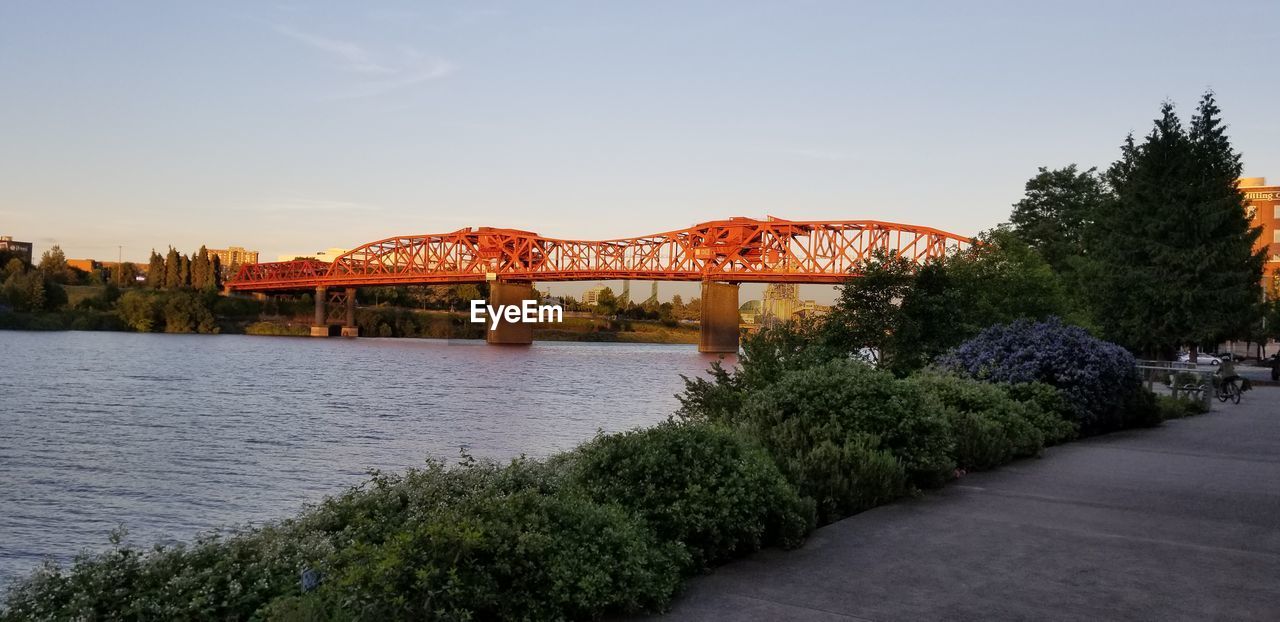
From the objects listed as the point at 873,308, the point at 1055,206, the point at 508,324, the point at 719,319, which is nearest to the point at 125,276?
the point at 508,324

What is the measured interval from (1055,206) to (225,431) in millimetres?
61416

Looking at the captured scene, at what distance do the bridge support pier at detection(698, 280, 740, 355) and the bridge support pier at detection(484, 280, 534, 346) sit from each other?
92.9ft

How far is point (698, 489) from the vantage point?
7.57 meters

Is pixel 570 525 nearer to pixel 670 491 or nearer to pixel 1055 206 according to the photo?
pixel 670 491

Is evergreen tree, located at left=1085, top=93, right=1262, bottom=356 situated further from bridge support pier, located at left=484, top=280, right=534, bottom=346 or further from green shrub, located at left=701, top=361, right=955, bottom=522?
bridge support pier, located at left=484, top=280, right=534, bottom=346

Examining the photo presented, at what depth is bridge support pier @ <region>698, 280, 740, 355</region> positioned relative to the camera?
11612 centimetres

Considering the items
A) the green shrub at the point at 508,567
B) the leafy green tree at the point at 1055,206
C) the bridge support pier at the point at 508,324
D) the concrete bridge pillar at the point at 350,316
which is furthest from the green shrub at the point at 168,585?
the concrete bridge pillar at the point at 350,316

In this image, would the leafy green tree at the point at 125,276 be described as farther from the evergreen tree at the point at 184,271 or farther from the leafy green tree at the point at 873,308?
the leafy green tree at the point at 873,308

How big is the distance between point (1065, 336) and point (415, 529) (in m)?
15.3

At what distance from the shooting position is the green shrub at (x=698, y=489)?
743cm

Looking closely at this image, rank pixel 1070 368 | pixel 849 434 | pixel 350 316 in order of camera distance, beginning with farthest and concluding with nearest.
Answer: pixel 350 316 < pixel 1070 368 < pixel 849 434

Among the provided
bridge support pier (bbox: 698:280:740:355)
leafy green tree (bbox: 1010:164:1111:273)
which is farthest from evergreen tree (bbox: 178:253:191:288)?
leafy green tree (bbox: 1010:164:1111:273)

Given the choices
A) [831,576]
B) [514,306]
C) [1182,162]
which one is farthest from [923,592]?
[514,306]

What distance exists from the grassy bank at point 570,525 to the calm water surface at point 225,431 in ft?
17.8
